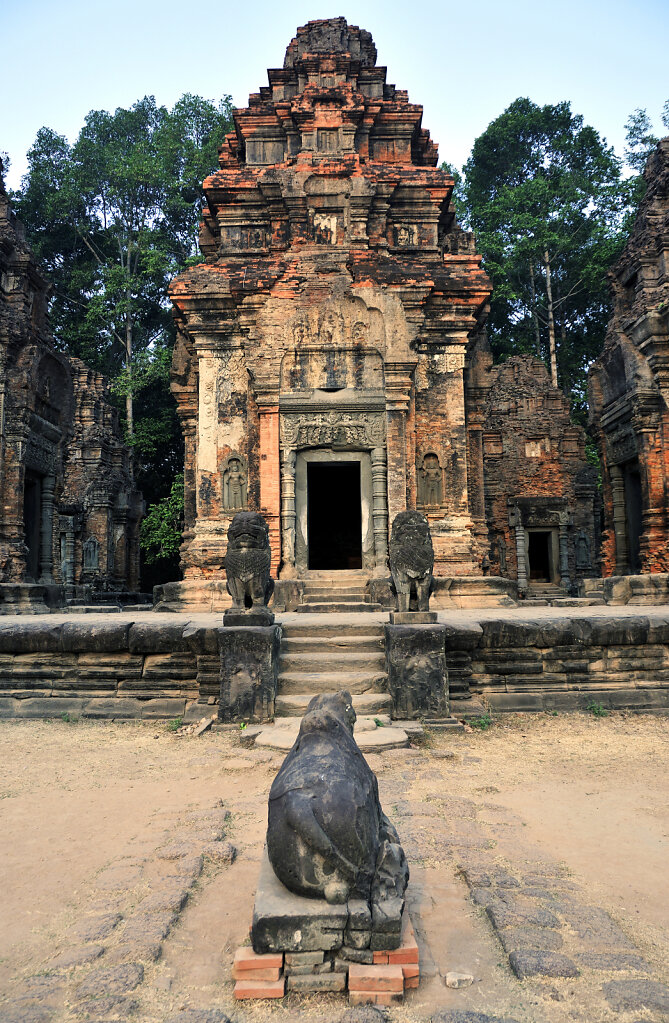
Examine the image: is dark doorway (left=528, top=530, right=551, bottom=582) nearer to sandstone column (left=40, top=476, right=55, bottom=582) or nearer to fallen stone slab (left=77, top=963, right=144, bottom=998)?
sandstone column (left=40, top=476, right=55, bottom=582)

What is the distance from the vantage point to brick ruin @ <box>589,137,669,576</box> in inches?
563

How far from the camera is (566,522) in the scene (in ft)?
74.0

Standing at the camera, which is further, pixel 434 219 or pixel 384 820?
pixel 434 219

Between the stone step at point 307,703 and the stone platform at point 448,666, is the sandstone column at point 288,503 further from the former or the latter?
the stone step at point 307,703

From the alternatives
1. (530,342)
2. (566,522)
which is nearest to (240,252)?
(566,522)

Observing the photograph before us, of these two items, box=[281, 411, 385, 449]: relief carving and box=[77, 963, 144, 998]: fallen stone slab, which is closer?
box=[77, 963, 144, 998]: fallen stone slab

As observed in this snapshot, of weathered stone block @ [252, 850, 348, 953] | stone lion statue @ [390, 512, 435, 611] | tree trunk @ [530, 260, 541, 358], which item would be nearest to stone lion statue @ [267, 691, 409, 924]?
weathered stone block @ [252, 850, 348, 953]

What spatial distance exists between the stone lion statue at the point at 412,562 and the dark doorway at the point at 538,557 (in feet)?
61.5

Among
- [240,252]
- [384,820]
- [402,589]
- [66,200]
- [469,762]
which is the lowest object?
[469,762]

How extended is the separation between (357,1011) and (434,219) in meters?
13.0

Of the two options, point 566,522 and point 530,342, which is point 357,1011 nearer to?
point 566,522

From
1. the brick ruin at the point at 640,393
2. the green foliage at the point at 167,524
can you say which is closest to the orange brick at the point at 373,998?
the brick ruin at the point at 640,393

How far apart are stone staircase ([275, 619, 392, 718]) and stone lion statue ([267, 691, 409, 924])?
3439 mm

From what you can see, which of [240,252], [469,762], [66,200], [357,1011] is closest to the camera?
[357,1011]
